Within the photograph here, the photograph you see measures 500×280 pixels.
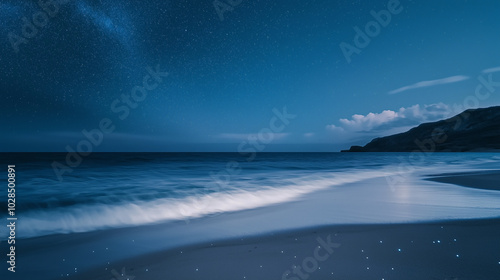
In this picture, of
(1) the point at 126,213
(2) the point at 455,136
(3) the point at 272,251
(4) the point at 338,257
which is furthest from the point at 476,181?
(2) the point at 455,136

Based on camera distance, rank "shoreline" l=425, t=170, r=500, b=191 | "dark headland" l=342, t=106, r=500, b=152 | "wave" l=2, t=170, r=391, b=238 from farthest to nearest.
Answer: "dark headland" l=342, t=106, r=500, b=152 → "shoreline" l=425, t=170, r=500, b=191 → "wave" l=2, t=170, r=391, b=238

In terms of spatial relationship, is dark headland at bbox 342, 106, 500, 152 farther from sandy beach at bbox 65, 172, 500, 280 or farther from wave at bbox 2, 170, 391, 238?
sandy beach at bbox 65, 172, 500, 280

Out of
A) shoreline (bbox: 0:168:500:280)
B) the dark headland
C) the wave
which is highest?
the dark headland

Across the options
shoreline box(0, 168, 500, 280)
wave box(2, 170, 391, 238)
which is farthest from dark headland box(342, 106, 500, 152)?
shoreline box(0, 168, 500, 280)

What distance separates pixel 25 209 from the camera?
6.86m

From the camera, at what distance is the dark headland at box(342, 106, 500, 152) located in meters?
83.9

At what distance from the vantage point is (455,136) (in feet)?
322

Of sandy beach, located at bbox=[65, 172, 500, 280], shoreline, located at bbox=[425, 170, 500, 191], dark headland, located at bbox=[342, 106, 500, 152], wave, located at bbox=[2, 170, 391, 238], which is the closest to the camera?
A: sandy beach, located at bbox=[65, 172, 500, 280]

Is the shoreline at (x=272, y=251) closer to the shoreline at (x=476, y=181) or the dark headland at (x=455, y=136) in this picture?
the shoreline at (x=476, y=181)

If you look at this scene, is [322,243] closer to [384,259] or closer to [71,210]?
[384,259]

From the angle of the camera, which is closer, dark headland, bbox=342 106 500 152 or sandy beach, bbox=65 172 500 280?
sandy beach, bbox=65 172 500 280

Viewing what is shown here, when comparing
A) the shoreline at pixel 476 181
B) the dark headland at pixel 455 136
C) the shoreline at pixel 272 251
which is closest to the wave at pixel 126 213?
the shoreline at pixel 272 251

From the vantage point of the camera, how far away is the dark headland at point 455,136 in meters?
83.9

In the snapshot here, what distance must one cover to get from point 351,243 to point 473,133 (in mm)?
119417
